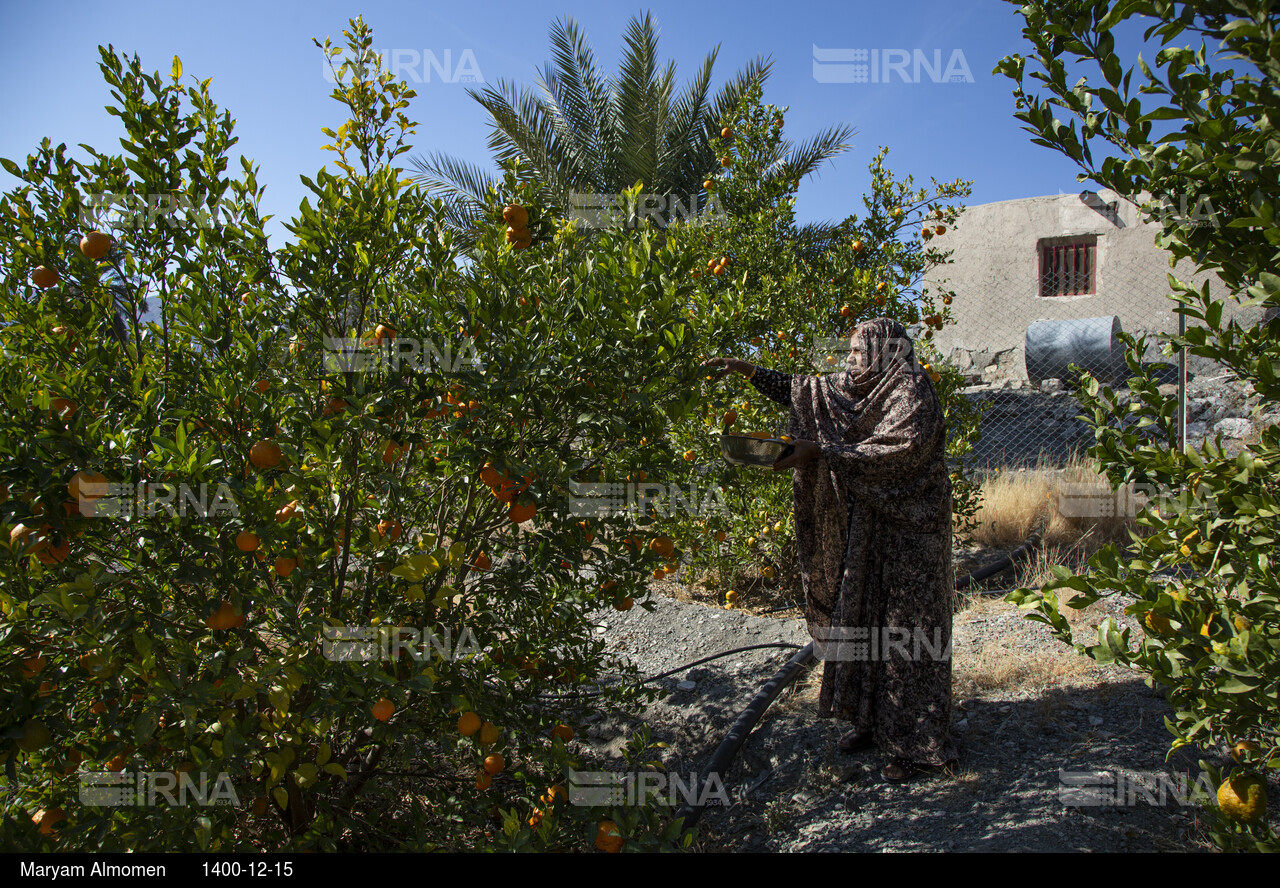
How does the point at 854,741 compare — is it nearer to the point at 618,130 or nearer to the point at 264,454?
the point at 264,454

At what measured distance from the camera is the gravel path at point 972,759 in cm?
212

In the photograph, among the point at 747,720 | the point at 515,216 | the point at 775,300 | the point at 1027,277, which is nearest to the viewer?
the point at 515,216

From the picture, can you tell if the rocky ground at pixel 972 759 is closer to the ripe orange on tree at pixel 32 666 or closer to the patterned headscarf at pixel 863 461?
the patterned headscarf at pixel 863 461

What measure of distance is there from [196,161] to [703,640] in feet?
10.0

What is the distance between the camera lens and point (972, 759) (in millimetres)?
2574

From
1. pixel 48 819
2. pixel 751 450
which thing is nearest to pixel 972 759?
pixel 751 450

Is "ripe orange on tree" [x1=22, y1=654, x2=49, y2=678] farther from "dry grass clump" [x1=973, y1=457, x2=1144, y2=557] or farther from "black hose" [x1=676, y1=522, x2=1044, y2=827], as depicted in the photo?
"dry grass clump" [x1=973, y1=457, x2=1144, y2=557]

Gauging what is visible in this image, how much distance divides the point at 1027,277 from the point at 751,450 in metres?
9.69

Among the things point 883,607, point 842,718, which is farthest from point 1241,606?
point 842,718

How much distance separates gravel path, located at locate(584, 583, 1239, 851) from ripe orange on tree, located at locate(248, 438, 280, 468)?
6.05 ft

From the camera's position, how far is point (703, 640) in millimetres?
3820

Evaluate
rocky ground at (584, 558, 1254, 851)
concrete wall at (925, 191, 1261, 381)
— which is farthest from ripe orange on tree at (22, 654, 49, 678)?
concrete wall at (925, 191, 1261, 381)

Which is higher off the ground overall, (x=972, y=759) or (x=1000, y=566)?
(x=1000, y=566)

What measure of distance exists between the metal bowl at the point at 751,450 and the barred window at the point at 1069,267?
31.4ft
